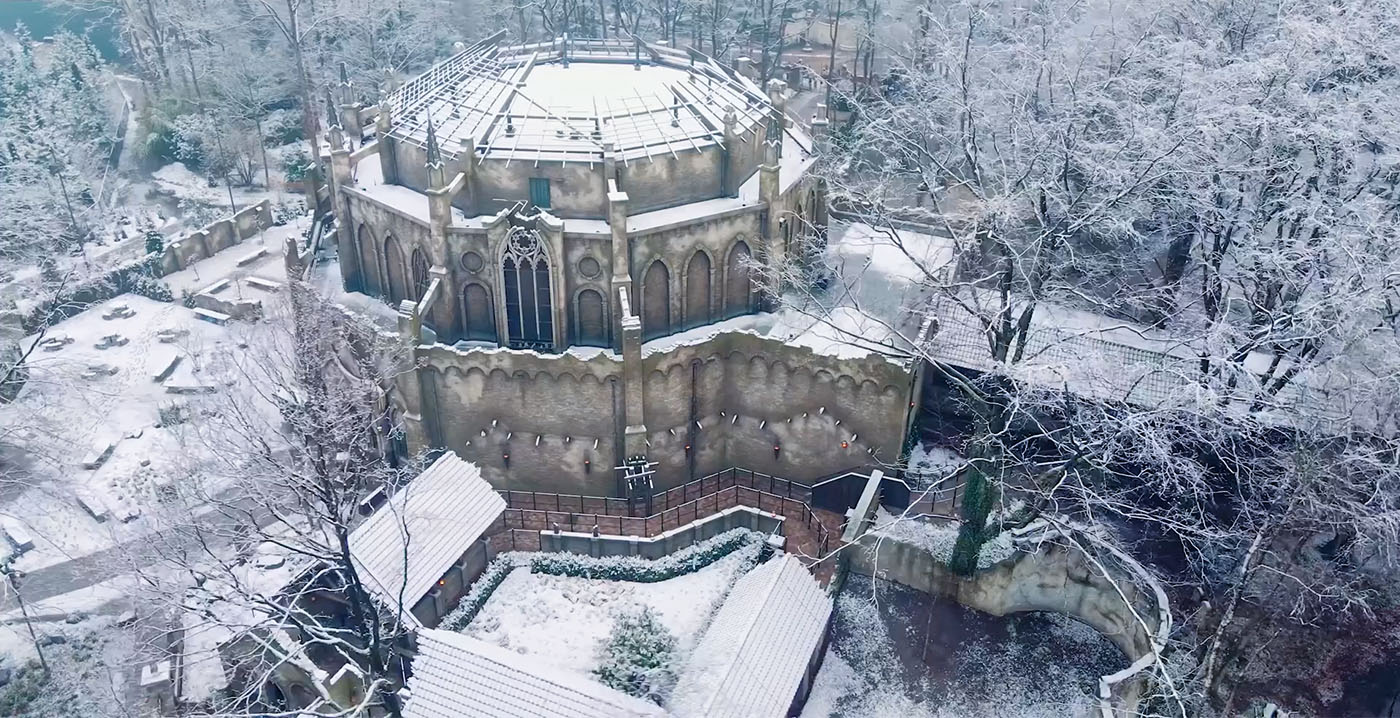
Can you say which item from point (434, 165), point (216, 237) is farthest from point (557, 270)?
point (216, 237)

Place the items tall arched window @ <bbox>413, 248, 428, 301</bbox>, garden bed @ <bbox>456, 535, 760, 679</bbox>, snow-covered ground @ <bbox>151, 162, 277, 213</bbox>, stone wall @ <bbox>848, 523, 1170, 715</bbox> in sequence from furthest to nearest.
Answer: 1. snow-covered ground @ <bbox>151, 162, 277, 213</bbox>
2. tall arched window @ <bbox>413, 248, 428, 301</bbox>
3. garden bed @ <bbox>456, 535, 760, 679</bbox>
4. stone wall @ <bbox>848, 523, 1170, 715</bbox>

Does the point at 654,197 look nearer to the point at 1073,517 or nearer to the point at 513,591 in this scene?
the point at 513,591

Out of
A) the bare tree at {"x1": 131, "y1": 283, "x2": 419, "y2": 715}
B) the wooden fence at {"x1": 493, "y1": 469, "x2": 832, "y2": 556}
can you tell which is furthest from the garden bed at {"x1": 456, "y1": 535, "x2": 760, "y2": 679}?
the bare tree at {"x1": 131, "y1": 283, "x2": 419, "y2": 715}

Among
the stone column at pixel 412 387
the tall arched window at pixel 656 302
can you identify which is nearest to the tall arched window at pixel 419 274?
the stone column at pixel 412 387

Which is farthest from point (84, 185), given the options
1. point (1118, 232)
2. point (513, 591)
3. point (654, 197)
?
point (1118, 232)

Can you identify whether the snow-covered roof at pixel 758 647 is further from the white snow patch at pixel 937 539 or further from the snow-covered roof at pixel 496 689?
the white snow patch at pixel 937 539

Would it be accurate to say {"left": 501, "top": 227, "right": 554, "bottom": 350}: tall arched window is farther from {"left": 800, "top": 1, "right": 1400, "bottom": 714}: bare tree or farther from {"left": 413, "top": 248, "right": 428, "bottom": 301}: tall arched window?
{"left": 800, "top": 1, "right": 1400, "bottom": 714}: bare tree
